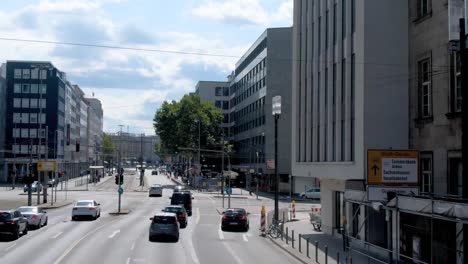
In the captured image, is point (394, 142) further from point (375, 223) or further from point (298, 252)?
point (298, 252)

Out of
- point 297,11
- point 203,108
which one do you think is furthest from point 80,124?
point 297,11

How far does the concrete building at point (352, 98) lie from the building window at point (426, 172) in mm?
2145

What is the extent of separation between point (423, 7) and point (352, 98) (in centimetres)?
601

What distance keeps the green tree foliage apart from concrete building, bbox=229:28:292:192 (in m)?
6.73

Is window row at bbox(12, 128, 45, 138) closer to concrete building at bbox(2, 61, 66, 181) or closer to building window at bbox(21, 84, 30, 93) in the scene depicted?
concrete building at bbox(2, 61, 66, 181)

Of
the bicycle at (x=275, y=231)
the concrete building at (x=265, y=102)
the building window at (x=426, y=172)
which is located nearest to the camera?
the building window at (x=426, y=172)

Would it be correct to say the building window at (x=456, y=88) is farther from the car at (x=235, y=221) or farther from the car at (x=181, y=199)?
the car at (x=181, y=199)

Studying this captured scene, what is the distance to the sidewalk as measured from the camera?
85.7ft

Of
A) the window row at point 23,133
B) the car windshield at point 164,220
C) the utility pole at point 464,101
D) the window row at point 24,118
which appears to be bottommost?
the car windshield at point 164,220

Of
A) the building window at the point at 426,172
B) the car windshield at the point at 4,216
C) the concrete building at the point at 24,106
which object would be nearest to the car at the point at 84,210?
the car windshield at the point at 4,216

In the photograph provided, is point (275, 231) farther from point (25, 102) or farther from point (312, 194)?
point (25, 102)

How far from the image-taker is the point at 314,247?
105ft

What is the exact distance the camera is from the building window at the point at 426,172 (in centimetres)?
2692

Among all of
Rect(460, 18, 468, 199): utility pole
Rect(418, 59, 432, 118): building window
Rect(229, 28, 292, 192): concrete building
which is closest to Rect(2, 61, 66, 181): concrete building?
Rect(229, 28, 292, 192): concrete building
